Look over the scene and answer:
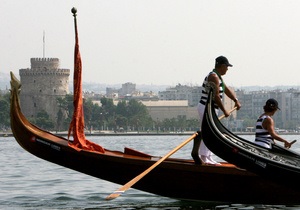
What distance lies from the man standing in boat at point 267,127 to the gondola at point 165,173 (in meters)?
0.37

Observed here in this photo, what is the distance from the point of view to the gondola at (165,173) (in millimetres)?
9344

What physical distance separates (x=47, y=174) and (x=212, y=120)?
27.7 feet

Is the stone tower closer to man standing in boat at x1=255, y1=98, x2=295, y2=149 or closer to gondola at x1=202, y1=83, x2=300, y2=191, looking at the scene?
man standing in boat at x1=255, y1=98, x2=295, y2=149

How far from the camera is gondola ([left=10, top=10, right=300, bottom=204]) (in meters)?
9.34

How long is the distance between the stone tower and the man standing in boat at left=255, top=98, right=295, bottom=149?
78.2 m

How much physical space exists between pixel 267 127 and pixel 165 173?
104 cm

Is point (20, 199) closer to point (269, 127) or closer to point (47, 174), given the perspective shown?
point (269, 127)

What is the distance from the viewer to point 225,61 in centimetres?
935

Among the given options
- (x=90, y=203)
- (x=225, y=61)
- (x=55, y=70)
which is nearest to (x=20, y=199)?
(x=90, y=203)

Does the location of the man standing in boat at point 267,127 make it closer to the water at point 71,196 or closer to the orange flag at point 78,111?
the water at point 71,196

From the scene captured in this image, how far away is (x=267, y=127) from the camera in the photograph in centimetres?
940

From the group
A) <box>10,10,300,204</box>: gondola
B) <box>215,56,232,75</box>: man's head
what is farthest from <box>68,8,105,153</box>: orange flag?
<box>215,56,232,75</box>: man's head

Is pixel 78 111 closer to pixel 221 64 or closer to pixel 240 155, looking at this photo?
pixel 221 64

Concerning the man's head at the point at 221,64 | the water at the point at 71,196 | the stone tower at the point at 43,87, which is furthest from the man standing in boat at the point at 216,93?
the stone tower at the point at 43,87
